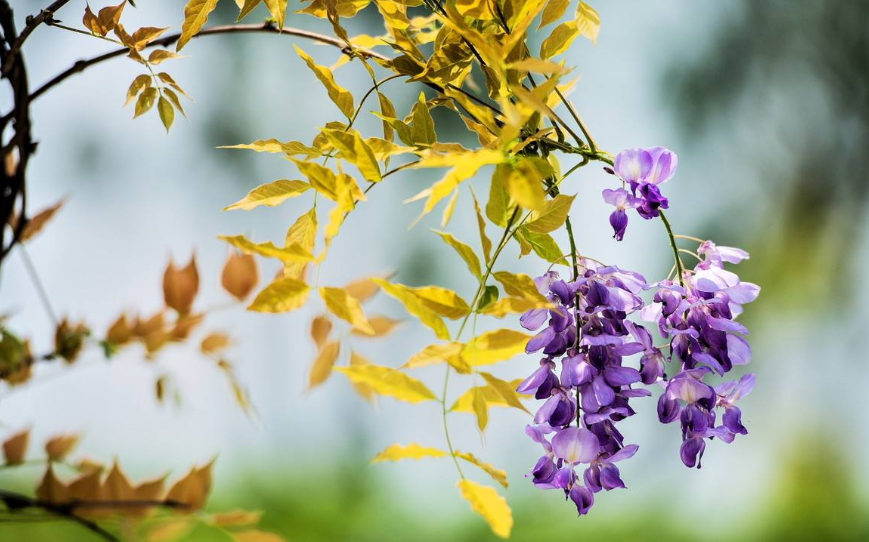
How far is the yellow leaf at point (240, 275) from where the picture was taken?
56cm

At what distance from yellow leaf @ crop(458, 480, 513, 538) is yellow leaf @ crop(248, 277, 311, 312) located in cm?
12

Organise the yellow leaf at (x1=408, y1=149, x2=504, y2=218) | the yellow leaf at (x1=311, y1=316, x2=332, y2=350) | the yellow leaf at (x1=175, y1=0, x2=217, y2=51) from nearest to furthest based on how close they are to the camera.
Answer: the yellow leaf at (x1=408, y1=149, x2=504, y2=218) < the yellow leaf at (x1=175, y1=0, x2=217, y2=51) < the yellow leaf at (x1=311, y1=316, x2=332, y2=350)

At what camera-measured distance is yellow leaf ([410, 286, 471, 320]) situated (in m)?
0.34

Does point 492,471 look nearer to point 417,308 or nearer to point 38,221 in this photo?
point 417,308

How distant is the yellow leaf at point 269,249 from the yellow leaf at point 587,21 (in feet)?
0.63

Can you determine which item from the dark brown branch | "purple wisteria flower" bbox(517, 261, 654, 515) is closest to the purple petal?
"purple wisteria flower" bbox(517, 261, 654, 515)

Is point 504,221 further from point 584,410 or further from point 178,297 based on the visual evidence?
point 178,297

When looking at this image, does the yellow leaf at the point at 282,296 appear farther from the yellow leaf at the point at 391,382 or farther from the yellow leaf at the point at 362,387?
the yellow leaf at the point at 362,387

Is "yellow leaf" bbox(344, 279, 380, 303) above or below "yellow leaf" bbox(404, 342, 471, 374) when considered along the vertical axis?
above

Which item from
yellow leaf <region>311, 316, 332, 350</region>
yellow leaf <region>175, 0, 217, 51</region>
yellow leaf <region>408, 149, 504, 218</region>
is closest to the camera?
yellow leaf <region>408, 149, 504, 218</region>

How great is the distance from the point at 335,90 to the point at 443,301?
0.14 m

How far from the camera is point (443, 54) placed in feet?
1.34

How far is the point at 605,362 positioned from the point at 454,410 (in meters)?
0.08

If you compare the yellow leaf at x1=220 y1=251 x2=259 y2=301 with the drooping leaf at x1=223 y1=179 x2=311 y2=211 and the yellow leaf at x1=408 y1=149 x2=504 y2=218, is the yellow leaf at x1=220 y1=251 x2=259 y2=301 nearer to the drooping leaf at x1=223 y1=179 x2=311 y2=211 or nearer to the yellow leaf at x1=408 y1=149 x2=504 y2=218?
the drooping leaf at x1=223 y1=179 x2=311 y2=211
